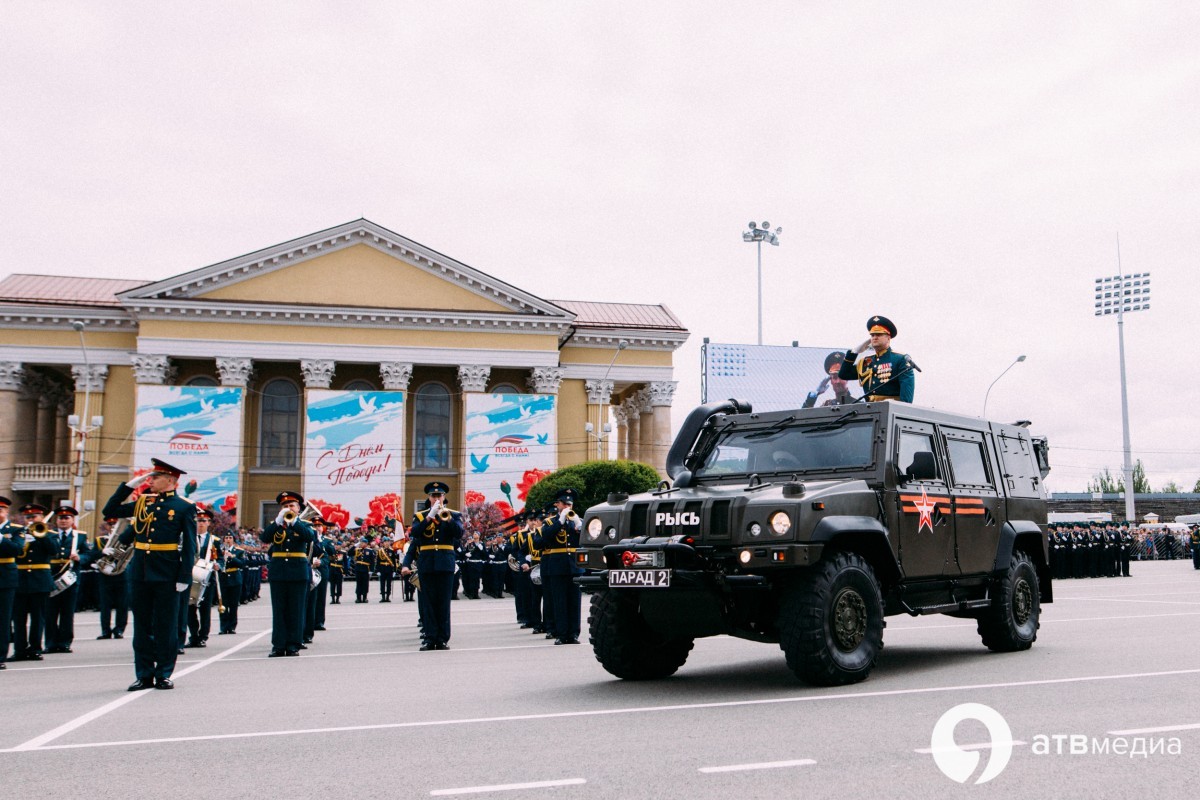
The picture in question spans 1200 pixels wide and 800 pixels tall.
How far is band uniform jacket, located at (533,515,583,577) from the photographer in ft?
48.1

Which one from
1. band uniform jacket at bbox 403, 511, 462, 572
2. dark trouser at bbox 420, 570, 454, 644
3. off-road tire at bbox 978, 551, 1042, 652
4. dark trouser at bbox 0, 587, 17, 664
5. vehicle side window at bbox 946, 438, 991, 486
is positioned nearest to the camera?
vehicle side window at bbox 946, 438, 991, 486

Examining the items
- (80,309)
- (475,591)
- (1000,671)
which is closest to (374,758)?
(1000,671)

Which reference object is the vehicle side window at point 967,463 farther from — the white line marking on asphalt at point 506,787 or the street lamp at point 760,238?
the street lamp at point 760,238

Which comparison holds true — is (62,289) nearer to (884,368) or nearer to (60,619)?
(60,619)

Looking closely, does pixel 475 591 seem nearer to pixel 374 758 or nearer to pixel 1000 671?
pixel 1000 671

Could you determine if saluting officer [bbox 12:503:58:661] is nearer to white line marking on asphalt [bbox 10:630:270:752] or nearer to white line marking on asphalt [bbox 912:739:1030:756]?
white line marking on asphalt [bbox 10:630:270:752]

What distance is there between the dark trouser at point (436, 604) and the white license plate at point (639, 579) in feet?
16.9

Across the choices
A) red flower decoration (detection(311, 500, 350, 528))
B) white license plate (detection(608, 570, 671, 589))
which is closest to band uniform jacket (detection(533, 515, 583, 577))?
white license plate (detection(608, 570, 671, 589))

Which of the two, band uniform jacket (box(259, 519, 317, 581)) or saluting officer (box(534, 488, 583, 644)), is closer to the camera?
band uniform jacket (box(259, 519, 317, 581))

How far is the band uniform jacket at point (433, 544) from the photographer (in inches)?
530

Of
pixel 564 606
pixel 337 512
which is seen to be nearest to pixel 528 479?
pixel 337 512

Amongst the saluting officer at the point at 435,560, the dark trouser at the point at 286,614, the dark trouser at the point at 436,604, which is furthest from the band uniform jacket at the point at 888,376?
the dark trouser at the point at 286,614

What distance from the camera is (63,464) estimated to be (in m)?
52.6

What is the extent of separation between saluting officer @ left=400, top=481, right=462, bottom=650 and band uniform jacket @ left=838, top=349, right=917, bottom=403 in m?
5.25
